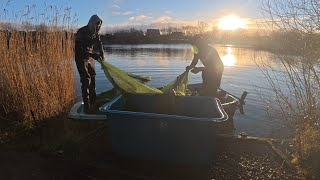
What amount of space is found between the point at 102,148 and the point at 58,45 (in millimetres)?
2993

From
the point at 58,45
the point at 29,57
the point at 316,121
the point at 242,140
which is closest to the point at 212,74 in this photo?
the point at 242,140

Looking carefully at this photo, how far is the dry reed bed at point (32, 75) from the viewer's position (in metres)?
7.13

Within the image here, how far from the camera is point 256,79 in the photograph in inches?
696

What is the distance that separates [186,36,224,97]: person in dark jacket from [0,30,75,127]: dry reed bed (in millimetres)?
3347

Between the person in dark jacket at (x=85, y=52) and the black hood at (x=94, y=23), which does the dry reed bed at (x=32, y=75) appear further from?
the black hood at (x=94, y=23)

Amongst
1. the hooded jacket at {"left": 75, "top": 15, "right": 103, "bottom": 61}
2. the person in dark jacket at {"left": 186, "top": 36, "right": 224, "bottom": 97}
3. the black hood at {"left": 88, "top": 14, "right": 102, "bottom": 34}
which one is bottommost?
the person in dark jacket at {"left": 186, "top": 36, "right": 224, "bottom": 97}

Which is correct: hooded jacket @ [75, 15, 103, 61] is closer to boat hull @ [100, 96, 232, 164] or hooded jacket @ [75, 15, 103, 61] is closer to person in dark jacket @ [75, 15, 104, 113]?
person in dark jacket @ [75, 15, 104, 113]

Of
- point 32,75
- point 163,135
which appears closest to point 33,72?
point 32,75

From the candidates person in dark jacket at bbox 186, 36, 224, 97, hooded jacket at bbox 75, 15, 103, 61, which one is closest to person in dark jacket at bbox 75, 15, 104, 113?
hooded jacket at bbox 75, 15, 103, 61

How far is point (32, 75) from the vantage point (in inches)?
281

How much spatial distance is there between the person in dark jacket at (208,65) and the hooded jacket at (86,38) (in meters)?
2.76

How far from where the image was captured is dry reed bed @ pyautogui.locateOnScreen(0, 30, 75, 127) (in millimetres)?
7133

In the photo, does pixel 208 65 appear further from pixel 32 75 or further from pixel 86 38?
pixel 32 75

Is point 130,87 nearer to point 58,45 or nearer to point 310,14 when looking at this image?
point 58,45
